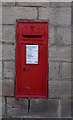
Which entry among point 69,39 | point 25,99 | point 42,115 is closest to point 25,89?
point 25,99

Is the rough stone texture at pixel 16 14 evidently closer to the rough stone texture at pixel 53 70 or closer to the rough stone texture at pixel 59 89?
the rough stone texture at pixel 53 70

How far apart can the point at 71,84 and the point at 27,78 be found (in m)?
0.79

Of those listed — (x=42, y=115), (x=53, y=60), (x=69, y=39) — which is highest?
(x=69, y=39)

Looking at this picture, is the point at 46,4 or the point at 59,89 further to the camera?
the point at 59,89

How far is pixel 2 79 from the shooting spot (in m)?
5.69

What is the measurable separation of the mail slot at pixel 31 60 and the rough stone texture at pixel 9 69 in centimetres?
8

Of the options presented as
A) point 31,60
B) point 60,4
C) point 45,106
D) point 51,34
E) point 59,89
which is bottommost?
point 45,106

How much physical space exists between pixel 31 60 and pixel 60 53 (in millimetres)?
529

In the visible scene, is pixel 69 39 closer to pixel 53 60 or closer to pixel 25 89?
pixel 53 60

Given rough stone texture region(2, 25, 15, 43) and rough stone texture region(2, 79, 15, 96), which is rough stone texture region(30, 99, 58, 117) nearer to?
rough stone texture region(2, 79, 15, 96)

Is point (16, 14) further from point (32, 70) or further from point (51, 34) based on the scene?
point (32, 70)

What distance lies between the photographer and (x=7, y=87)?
5.69 meters

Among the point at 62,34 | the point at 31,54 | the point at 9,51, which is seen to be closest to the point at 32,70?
the point at 31,54

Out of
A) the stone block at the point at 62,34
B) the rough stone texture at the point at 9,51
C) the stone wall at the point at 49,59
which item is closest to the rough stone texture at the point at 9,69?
the stone wall at the point at 49,59
